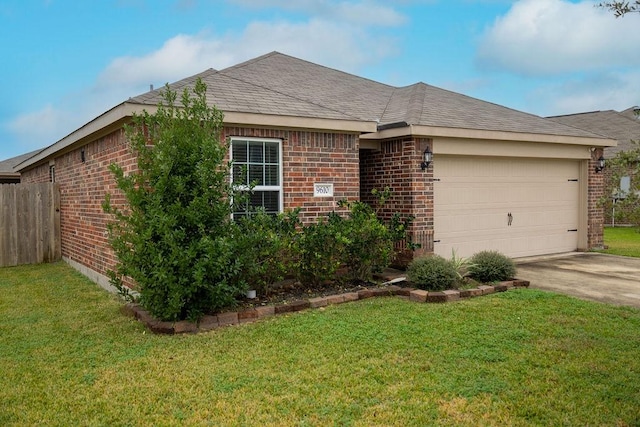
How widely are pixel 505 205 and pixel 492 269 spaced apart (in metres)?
3.42

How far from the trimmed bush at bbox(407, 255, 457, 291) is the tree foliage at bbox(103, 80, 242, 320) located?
2790 mm

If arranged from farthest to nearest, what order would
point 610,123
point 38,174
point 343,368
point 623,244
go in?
point 610,123
point 38,174
point 623,244
point 343,368

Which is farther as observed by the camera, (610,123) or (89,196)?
(610,123)

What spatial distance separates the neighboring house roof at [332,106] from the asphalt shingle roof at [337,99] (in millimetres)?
13

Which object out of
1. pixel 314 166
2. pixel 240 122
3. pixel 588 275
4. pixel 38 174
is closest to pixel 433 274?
pixel 314 166

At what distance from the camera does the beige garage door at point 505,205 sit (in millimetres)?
10547

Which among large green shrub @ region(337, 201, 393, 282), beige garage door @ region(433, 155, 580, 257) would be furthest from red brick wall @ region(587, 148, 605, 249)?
large green shrub @ region(337, 201, 393, 282)

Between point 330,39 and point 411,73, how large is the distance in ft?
9.40

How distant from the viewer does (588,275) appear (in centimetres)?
945

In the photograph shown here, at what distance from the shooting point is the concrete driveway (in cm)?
787

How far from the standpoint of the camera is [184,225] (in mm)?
6309

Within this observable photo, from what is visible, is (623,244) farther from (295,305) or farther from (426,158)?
(295,305)

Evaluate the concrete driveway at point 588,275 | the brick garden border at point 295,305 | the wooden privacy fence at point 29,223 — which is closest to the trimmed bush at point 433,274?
the brick garden border at point 295,305

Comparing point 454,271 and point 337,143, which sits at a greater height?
point 337,143
